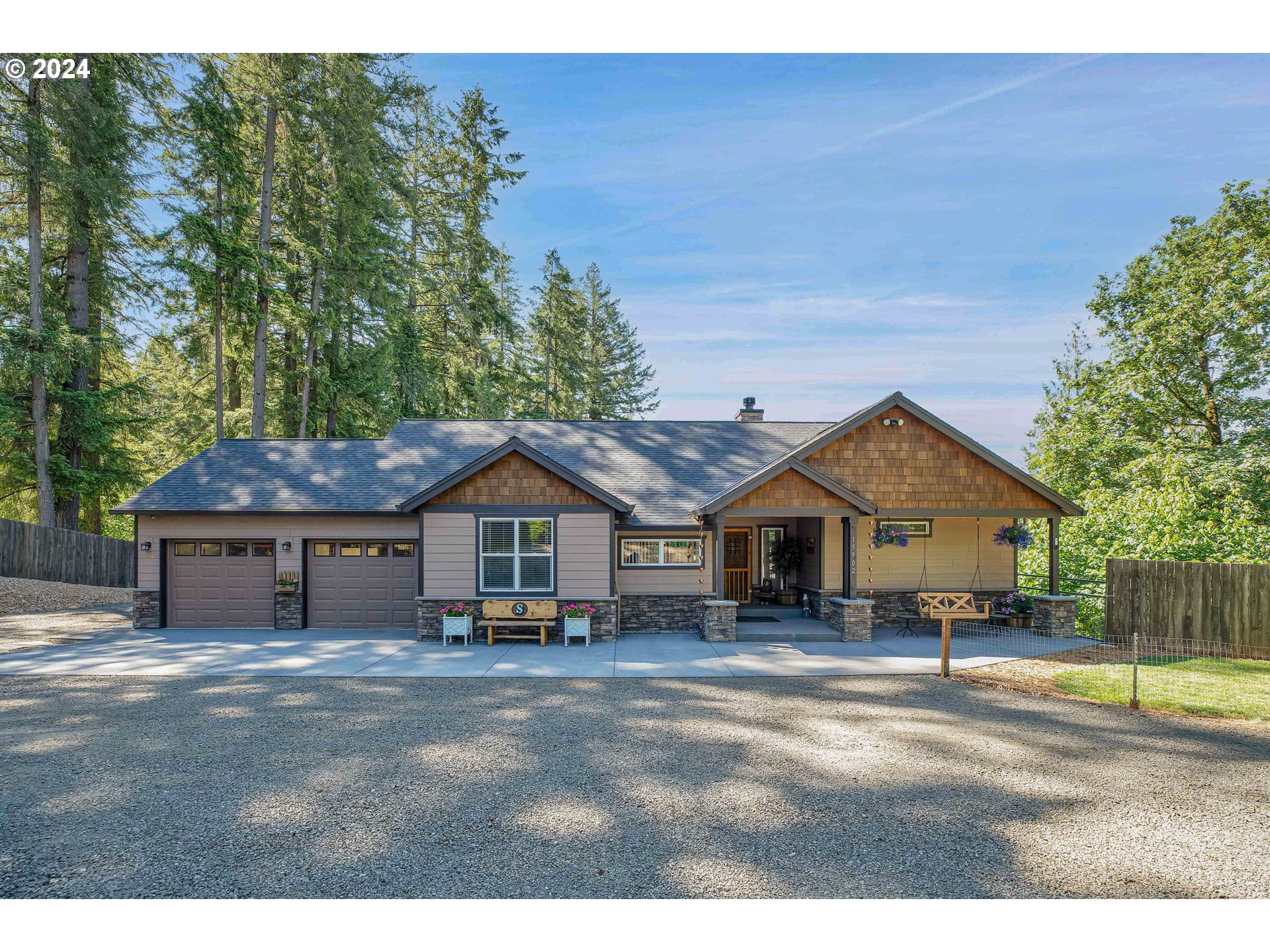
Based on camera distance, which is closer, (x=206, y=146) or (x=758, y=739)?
(x=758, y=739)

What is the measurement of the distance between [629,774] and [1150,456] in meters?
20.9

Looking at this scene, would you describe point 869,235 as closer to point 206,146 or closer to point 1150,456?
point 1150,456

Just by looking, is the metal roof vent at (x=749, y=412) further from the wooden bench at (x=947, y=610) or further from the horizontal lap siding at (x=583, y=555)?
the horizontal lap siding at (x=583, y=555)

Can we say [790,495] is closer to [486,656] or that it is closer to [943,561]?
[943,561]

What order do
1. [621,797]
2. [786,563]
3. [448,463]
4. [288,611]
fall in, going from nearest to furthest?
[621,797] < [288,611] < [786,563] < [448,463]

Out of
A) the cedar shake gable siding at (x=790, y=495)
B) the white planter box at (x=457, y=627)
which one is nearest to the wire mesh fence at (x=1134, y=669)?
the cedar shake gable siding at (x=790, y=495)

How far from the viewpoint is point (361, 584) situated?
14203 millimetres

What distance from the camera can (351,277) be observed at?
2145 cm

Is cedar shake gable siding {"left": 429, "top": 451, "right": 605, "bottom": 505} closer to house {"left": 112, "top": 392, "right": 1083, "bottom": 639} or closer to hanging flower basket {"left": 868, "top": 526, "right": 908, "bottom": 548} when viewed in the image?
house {"left": 112, "top": 392, "right": 1083, "bottom": 639}

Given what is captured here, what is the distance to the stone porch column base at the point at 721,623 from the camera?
495 inches

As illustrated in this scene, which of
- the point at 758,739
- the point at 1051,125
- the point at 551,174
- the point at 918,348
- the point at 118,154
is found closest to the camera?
the point at 758,739

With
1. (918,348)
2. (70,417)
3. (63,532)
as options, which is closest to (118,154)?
(70,417)

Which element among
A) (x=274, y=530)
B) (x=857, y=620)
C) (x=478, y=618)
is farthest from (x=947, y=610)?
(x=274, y=530)

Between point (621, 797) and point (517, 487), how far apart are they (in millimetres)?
8391
